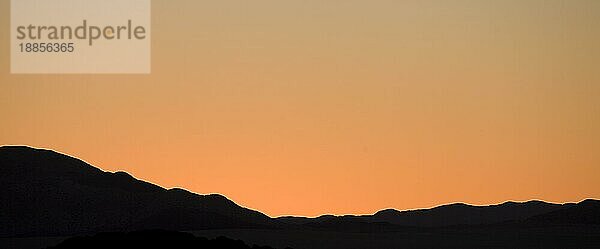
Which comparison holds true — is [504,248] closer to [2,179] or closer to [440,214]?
[440,214]

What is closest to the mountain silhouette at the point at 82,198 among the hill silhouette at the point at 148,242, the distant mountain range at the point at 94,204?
the distant mountain range at the point at 94,204

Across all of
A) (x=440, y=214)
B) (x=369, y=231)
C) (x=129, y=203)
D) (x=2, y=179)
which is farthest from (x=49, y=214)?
(x=440, y=214)

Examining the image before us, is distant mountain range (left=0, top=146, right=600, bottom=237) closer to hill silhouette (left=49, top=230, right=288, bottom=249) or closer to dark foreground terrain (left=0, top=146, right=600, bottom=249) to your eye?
dark foreground terrain (left=0, top=146, right=600, bottom=249)

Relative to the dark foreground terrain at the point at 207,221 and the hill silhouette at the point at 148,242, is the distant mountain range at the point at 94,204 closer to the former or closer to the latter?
the dark foreground terrain at the point at 207,221

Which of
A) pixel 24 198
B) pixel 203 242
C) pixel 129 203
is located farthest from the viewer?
pixel 129 203

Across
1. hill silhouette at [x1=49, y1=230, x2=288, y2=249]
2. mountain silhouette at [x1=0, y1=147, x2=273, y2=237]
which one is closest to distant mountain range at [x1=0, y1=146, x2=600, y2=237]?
mountain silhouette at [x1=0, y1=147, x2=273, y2=237]
